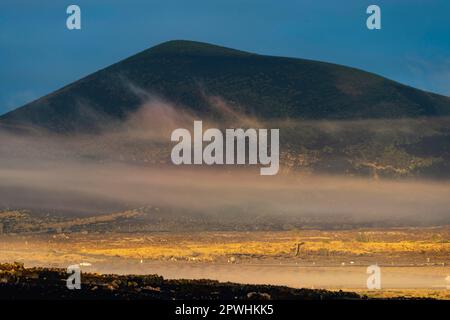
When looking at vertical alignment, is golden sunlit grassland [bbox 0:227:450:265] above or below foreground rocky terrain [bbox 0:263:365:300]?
above

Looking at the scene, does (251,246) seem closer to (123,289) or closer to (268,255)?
(268,255)

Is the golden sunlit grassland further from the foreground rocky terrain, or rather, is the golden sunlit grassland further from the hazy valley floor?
the foreground rocky terrain

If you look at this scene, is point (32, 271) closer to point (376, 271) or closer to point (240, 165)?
point (376, 271)

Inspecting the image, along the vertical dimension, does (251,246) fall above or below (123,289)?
above

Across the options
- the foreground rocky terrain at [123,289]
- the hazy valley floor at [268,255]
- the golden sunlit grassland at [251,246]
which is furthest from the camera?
the golden sunlit grassland at [251,246]

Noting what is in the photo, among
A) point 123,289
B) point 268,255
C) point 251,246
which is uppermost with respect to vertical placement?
point 251,246

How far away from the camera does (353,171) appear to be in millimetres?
196250

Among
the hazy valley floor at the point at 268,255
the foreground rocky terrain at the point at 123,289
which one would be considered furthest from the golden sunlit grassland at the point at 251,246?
the foreground rocky terrain at the point at 123,289

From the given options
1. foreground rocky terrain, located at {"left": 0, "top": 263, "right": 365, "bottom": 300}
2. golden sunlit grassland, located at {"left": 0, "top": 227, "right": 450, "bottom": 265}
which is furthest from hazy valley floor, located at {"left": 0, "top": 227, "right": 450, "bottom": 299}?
foreground rocky terrain, located at {"left": 0, "top": 263, "right": 365, "bottom": 300}

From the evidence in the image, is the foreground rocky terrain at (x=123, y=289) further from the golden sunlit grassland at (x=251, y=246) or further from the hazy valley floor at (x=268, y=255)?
the golden sunlit grassland at (x=251, y=246)

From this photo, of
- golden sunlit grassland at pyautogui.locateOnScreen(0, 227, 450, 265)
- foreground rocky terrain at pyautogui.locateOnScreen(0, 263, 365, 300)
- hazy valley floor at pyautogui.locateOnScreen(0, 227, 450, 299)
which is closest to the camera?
foreground rocky terrain at pyautogui.locateOnScreen(0, 263, 365, 300)

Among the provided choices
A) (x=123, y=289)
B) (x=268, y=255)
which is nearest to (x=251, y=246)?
(x=268, y=255)

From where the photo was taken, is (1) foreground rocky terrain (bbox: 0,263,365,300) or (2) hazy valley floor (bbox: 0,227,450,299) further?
(2) hazy valley floor (bbox: 0,227,450,299)

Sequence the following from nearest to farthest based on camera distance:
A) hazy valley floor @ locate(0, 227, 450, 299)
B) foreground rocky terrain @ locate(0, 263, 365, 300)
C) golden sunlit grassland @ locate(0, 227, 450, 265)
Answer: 1. foreground rocky terrain @ locate(0, 263, 365, 300)
2. hazy valley floor @ locate(0, 227, 450, 299)
3. golden sunlit grassland @ locate(0, 227, 450, 265)
